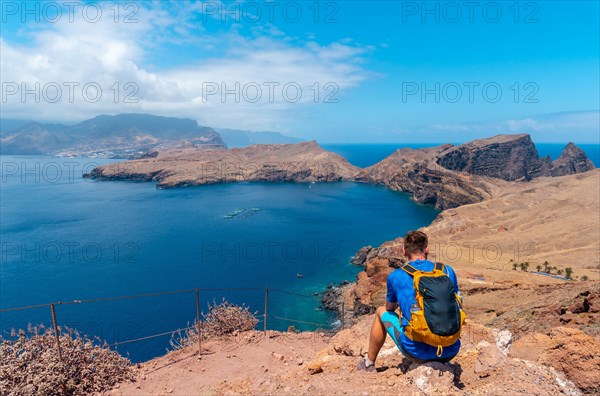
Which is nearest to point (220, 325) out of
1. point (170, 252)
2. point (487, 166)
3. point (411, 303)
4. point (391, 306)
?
point (391, 306)

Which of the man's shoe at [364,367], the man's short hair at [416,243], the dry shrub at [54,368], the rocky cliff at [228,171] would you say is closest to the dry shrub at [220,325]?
the dry shrub at [54,368]

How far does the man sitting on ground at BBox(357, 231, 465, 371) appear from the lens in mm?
4082

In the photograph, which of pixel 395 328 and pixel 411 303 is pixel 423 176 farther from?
pixel 411 303

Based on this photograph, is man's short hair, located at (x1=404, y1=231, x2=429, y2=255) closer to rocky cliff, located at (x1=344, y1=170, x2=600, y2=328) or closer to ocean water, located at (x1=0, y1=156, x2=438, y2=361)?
rocky cliff, located at (x1=344, y1=170, x2=600, y2=328)

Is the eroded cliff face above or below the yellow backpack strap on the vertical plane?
above

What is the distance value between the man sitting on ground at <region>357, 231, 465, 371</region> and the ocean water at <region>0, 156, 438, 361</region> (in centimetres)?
744

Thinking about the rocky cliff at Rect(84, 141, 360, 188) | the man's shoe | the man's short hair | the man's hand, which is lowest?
the man's shoe

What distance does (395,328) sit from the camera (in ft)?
15.9

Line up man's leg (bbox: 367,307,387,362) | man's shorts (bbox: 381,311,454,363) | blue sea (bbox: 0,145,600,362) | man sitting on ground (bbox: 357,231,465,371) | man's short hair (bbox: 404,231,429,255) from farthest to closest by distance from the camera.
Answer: blue sea (bbox: 0,145,600,362), man's leg (bbox: 367,307,387,362), man's short hair (bbox: 404,231,429,255), man's shorts (bbox: 381,311,454,363), man sitting on ground (bbox: 357,231,465,371)

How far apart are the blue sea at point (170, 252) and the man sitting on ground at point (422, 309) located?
24.4 feet

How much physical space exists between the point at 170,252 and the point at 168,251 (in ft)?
2.37

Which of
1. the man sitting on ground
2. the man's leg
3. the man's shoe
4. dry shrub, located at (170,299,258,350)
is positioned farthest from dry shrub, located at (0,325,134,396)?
the man sitting on ground

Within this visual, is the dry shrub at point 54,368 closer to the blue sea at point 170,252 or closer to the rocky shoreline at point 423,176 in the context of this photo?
the blue sea at point 170,252

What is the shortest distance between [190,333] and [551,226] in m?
59.5
